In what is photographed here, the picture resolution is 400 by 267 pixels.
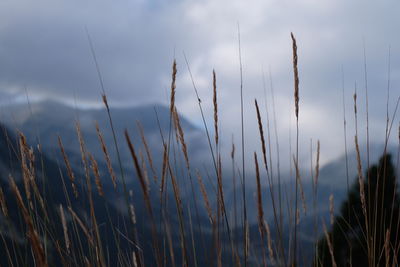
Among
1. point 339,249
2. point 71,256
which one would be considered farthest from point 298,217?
point 339,249

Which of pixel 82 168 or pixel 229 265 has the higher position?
pixel 82 168

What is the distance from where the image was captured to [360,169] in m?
2.00

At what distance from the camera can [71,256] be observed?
2.19 meters

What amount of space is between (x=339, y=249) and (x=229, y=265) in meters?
9.20

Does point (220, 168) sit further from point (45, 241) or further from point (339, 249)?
point (339, 249)

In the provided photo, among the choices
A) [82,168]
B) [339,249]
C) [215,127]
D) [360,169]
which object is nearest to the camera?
[215,127]

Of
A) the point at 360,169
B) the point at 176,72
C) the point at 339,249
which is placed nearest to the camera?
the point at 176,72

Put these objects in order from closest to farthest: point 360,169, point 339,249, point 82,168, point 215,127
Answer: point 215,127 → point 360,169 → point 82,168 → point 339,249

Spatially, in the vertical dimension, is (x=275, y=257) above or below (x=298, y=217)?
below

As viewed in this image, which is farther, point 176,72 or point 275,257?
point 275,257

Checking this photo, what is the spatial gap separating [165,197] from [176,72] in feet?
1.55

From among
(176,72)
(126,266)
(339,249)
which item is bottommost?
(339,249)

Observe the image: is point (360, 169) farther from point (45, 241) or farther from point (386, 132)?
point (45, 241)

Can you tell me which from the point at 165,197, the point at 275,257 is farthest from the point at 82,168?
the point at 275,257
